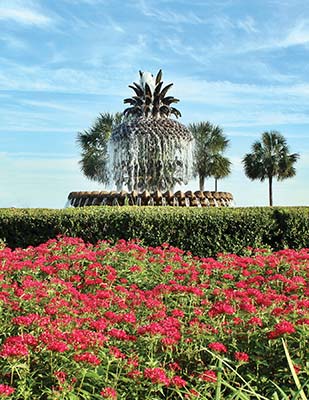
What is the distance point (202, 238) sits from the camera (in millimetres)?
9672

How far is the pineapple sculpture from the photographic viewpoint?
16.6 metres

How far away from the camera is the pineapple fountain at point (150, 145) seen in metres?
16.6

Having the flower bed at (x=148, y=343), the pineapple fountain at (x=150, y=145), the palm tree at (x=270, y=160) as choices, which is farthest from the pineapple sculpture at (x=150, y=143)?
the palm tree at (x=270, y=160)

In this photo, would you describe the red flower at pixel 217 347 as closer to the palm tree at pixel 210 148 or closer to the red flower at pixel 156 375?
the red flower at pixel 156 375

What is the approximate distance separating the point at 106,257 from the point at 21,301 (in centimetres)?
219

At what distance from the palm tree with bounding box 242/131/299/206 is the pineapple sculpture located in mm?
17113

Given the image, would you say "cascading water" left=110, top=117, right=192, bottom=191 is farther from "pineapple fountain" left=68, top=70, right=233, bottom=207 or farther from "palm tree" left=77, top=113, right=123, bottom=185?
"palm tree" left=77, top=113, right=123, bottom=185

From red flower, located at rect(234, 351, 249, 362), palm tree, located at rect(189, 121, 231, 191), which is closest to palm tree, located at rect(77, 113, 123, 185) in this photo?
palm tree, located at rect(189, 121, 231, 191)

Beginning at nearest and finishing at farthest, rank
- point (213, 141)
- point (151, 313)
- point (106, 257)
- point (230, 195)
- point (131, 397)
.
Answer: point (131, 397)
point (151, 313)
point (106, 257)
point (230, 195)
point (213, 141)

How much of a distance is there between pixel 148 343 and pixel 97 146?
29185 millimetres

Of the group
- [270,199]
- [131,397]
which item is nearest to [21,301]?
[131,397]

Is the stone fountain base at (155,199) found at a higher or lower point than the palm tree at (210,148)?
lower

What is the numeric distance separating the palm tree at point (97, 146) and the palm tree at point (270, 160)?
350 inches

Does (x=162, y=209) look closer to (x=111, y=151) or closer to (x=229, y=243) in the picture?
(x=229, y=243)
